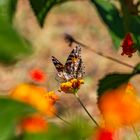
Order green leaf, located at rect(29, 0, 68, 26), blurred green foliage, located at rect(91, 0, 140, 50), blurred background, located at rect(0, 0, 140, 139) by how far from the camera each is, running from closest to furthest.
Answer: green leaf, located at rect(29, 0, 68, 26) → blurred green foliage, located at rect(91, 0, 140, 50) → blurred background, located at rect(0, 0, 140, 139)

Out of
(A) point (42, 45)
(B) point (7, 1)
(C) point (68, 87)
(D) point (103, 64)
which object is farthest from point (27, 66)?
(B) point (7, 1)

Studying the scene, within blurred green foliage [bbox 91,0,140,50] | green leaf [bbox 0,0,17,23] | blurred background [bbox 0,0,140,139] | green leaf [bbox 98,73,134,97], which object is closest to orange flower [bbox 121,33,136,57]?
blurred green foliage [bbox 91,0,140,50]

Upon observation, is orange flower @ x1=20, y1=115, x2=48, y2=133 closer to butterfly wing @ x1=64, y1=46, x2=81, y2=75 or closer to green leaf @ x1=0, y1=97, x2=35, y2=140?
green leaf @ x1=0, y1=97, x2=35, y2=140

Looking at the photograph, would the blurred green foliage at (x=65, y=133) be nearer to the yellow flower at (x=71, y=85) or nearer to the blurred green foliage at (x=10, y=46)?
the blurred green foliage at (x=10, y=46)

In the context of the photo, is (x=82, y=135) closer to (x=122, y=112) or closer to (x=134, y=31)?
(x=122, y=112)

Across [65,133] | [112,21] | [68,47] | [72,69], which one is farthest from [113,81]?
[68,47]

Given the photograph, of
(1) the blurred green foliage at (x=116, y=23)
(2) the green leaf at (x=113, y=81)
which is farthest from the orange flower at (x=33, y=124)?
(1) the blurred green foliage at (x=116, y=23)
